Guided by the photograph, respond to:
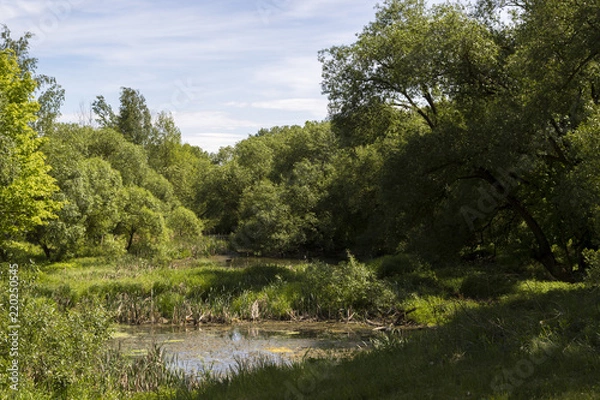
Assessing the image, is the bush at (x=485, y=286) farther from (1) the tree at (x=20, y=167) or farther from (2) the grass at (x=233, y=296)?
(1) the tree at (x=20, y=167)

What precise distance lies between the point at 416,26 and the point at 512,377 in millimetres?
21047

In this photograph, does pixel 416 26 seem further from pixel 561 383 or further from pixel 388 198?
pixel 561 383

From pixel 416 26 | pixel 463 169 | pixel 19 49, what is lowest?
pixel 463 169

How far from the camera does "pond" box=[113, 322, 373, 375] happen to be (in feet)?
51.4

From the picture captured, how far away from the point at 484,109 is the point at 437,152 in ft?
12.3

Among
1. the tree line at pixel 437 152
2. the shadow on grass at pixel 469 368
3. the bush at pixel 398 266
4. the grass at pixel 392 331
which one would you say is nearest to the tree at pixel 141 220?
the tree line at pixel 437 152

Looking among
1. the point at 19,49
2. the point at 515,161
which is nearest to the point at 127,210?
the point at 19,49

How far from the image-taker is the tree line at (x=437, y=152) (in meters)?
18.5

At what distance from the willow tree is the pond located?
8.04m

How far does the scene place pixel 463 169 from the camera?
82.0 ft

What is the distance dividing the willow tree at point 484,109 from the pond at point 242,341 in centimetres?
804

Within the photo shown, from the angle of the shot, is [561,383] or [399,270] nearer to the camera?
[561,383]

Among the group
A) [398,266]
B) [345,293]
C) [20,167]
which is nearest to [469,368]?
[345,293]

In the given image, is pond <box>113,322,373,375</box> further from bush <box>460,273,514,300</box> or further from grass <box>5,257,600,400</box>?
bush <box>460,273,514,300</box>
